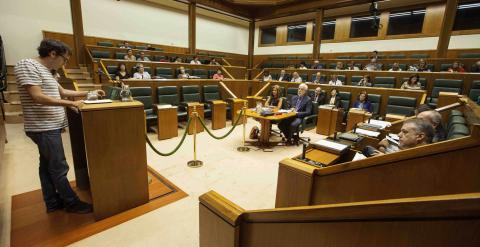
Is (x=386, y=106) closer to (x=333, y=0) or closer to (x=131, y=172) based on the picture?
(x=131, y=172)

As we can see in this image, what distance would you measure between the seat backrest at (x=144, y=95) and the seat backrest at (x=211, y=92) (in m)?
1.32

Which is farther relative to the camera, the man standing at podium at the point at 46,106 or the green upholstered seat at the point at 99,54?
the green upholstered seat at the point at 99,54

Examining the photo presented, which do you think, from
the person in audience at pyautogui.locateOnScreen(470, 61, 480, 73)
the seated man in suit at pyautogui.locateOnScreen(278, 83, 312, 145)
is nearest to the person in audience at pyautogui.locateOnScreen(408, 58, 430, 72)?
the person in audience at pyautogui.locateOnScreen(470, 61, 480, 73)

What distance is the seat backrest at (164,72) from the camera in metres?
6.03

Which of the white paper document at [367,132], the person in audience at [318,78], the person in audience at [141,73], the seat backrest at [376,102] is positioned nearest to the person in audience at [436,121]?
the white paper document at [367,132]

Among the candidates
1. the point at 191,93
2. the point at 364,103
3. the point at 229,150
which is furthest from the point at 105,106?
the point at 364,103

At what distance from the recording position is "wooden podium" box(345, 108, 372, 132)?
4.37m

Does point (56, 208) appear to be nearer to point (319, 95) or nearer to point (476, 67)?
point (319, 95)

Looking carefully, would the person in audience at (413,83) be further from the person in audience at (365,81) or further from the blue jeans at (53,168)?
the blue jeans at (53,168)

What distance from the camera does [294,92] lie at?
227 inches

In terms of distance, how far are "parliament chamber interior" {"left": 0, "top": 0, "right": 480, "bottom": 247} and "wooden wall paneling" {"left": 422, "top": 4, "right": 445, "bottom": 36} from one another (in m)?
0.03

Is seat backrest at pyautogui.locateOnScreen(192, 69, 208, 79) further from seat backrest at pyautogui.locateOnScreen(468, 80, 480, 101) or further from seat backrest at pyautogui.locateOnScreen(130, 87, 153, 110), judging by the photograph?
seat backrest at pyautogui.locateOnScreen(468, 80, 480, 101)

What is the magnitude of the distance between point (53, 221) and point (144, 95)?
9.91 feet

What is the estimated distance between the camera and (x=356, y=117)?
446 centimetres
